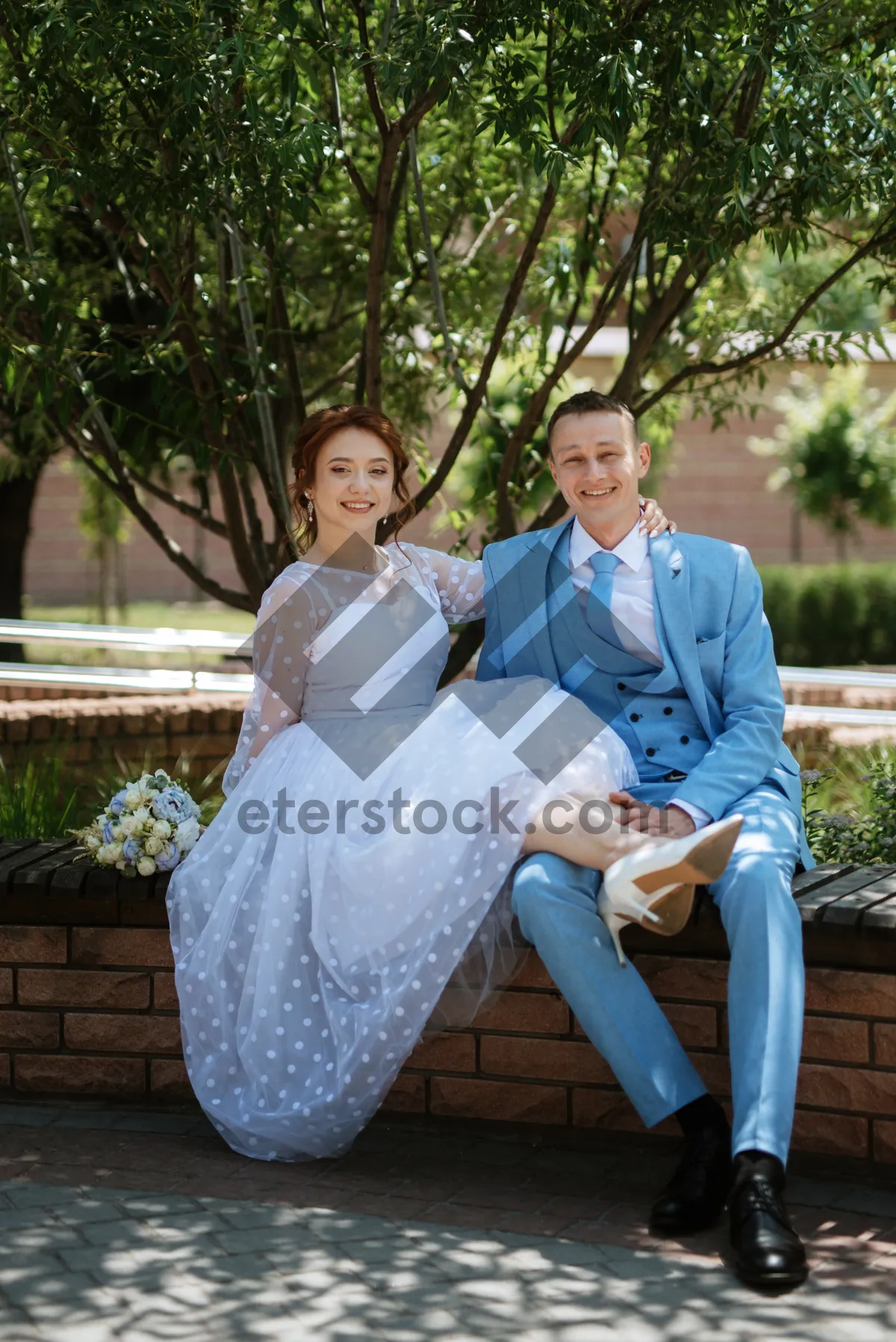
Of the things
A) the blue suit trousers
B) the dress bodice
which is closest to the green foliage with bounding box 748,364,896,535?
the dress bodice

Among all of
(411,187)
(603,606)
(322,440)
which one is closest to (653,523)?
(603,606)

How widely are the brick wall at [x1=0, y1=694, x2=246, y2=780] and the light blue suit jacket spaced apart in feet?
9.25

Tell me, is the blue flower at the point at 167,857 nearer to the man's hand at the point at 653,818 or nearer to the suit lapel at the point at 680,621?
the man's hand at the point at 653,818

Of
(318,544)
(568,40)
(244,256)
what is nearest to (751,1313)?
(318,544)

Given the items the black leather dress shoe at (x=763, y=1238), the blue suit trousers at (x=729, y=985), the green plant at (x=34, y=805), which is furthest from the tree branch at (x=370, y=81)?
the black leather dress shoe at (x=763, y=1238)

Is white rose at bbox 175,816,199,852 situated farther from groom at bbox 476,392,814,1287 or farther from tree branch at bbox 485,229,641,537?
tree branch at bbox 485,229,641,537

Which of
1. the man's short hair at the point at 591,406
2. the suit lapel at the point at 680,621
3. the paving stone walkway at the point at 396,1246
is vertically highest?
the man's short hair at the point at 591,406

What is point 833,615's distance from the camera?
55.1 ft

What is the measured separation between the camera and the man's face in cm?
395

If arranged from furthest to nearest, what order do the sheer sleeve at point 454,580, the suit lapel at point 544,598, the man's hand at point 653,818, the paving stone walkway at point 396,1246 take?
the sheer sleeve at point 454,580, the suit lapel at point 544,598, the man's hand at point 653,818, the paving stone walkway at point 396,1246

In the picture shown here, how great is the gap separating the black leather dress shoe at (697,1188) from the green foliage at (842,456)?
714 inches

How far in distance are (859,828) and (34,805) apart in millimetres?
2639

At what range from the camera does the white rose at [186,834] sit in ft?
12.9

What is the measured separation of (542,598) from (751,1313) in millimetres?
1875
